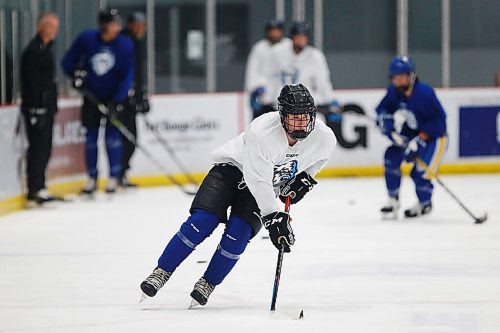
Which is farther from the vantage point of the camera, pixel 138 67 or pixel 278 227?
pixel 138 67

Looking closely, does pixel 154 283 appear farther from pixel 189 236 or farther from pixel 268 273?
pixel 268 273

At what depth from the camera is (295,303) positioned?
509cm

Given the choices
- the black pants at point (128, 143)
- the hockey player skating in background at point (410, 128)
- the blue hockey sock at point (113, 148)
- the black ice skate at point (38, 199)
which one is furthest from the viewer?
the black pants at point (128, 143)

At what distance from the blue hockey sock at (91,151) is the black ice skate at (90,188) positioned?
37mm

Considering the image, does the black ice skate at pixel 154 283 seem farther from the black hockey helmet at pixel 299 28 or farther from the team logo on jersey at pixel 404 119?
the black hockey helmet at pixel 299 28

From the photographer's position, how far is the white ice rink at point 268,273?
468 centimetres

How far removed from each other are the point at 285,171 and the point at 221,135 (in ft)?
19.4

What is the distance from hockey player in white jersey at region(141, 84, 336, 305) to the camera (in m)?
4.61

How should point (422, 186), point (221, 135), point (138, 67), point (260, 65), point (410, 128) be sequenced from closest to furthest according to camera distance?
point (410, 128), point (422, 186), point (138, 67), point (260, 65), point (221, 135)

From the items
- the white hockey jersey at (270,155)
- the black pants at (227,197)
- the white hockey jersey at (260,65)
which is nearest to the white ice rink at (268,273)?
the black pants at (227,197)

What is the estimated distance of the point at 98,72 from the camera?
30.9 feet

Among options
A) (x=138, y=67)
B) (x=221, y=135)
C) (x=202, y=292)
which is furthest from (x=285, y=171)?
(x=221, y=135)

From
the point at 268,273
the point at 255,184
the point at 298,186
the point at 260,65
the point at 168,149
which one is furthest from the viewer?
the point at 260,65

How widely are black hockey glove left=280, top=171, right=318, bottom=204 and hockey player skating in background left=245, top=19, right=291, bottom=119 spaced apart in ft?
17.2
